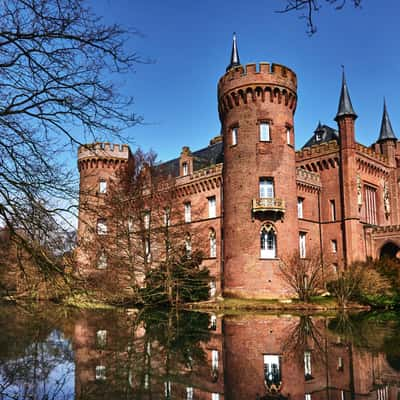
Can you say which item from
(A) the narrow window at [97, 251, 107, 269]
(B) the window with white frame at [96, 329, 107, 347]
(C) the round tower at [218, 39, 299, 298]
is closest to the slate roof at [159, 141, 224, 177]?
(C) the round tower at [218, 39, 299, 298]

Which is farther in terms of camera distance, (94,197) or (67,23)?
(94,197)

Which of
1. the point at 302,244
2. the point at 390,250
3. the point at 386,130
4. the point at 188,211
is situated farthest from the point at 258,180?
the point at 386,130

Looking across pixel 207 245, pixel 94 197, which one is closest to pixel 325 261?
pixel 207 245

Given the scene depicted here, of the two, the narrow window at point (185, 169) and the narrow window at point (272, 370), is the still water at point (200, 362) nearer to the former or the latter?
the narrow window at point (272, 370)

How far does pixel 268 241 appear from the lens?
29.1 meters

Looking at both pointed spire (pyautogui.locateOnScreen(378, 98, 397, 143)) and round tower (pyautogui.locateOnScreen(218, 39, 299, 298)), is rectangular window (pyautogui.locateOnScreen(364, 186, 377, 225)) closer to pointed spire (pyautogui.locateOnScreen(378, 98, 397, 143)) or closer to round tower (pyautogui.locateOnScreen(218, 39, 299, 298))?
pointed spire (pyautogui.locateOnScreen(378, 98, 397, 143))

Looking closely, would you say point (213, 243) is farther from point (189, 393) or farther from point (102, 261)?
point (102, 261)

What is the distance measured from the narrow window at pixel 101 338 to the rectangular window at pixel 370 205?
84.6 feet

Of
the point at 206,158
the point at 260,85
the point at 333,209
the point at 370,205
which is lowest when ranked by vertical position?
the point at 333,209

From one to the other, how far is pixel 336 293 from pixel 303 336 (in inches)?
545

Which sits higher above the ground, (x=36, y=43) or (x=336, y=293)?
(x=36, y=43)

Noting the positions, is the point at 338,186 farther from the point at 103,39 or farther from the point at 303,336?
the point at 103,39

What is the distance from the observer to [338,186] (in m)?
34.4

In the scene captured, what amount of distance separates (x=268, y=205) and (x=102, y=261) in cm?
2209
